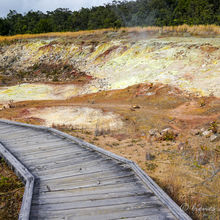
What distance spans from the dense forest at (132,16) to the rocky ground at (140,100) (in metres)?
11.1

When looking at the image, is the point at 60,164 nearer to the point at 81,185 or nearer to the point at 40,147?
the point at 81,185

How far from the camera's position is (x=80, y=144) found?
5.77 meters

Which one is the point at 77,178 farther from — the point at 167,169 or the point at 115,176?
the point at 167,169

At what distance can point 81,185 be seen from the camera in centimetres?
387

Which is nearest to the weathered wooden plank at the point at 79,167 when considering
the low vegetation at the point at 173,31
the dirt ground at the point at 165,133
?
the dirt ground at the point at 165,133

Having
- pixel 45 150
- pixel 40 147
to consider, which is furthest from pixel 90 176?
pixel 40 147

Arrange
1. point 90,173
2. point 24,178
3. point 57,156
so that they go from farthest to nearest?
point 57,156 < point 90,173 < point 24,178

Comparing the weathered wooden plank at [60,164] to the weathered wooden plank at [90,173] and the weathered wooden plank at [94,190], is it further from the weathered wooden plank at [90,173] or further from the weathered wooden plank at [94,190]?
the weathered wooden plank at [94,190]

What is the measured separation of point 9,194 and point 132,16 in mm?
39023

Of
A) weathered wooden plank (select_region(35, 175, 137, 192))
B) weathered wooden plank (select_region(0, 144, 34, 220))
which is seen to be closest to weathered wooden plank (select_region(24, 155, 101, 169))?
weathered wooden plank (select_region(0, 144, 34, 220))

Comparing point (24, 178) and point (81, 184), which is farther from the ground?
point (24, 178)

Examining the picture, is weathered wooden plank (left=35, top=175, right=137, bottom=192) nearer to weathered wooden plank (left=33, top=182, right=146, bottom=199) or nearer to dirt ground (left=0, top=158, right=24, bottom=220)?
weathered wooden plank (left=33, top=182, right=146, bottom=199)

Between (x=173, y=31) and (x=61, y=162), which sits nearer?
(x=61, y=162)

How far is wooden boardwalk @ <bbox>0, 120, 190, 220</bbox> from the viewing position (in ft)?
10.3
